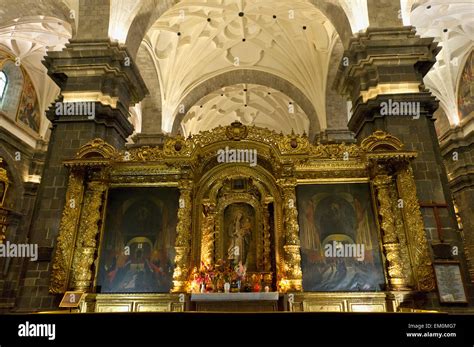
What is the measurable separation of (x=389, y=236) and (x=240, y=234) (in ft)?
10.2

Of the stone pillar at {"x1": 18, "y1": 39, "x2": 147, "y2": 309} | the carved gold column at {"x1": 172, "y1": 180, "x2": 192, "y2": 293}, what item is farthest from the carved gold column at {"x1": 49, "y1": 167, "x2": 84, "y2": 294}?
the carved gold column at {"x1": 172, "y1": 180, "x2": 192, "y2": 293}

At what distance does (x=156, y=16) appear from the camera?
40.5 ft

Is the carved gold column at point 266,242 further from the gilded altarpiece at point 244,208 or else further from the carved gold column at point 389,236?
the carved gold column at point 389,236

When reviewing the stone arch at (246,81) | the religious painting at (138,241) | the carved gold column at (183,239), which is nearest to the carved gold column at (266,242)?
the carved gold column at (183,239)

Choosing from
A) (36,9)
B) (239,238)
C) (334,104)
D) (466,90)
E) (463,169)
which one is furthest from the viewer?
(466,90)

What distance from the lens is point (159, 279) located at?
6.90 meters

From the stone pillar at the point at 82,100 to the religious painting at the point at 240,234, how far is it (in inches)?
156

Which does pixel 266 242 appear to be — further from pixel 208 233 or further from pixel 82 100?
pixel 82 100

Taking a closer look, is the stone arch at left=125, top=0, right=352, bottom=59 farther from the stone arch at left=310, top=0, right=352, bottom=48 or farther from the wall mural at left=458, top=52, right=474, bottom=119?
the wall mural at left=458, top=52, right=474, bottom=119

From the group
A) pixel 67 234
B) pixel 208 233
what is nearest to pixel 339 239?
pixel 208 233

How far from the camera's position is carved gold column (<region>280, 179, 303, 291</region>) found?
674 centimetres

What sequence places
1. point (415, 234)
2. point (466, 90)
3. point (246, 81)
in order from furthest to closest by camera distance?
point (246, 81) → point (466, 90) → point (415, 234)

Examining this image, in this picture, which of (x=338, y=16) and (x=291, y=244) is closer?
(x=291, y=244)
